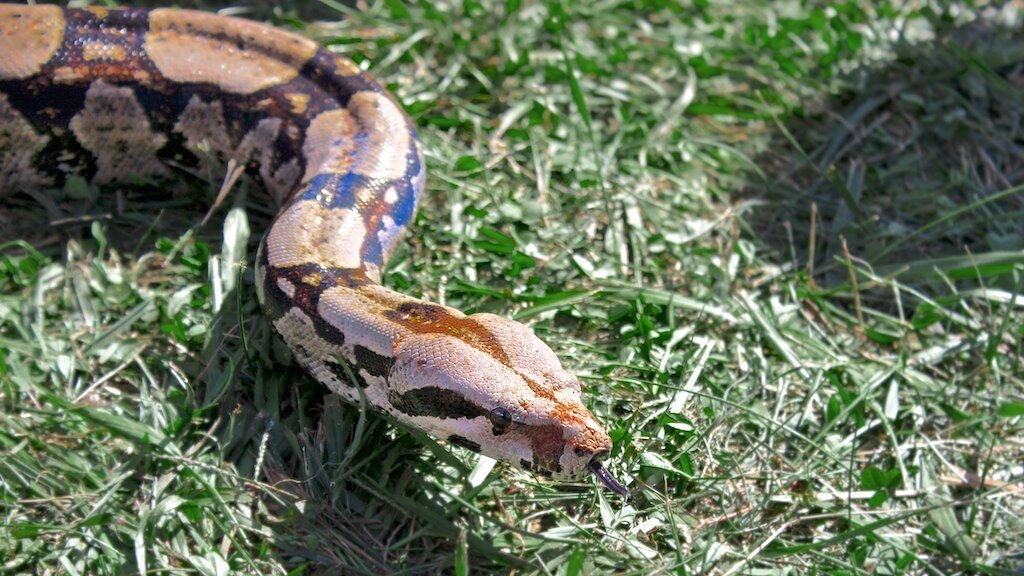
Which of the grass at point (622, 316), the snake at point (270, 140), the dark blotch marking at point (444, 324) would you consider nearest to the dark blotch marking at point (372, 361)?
the snake at point (270, 140)

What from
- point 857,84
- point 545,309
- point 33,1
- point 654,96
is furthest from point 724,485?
point 33,1

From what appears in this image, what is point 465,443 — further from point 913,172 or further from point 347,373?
point 913,172

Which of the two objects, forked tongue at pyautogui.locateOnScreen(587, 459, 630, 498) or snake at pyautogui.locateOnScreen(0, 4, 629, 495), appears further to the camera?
snake at pyautogui.locateOnScreen(0, 4, 629, 495)

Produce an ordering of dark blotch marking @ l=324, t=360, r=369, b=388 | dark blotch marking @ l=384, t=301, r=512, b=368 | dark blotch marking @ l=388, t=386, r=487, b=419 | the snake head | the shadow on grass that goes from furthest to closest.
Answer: the shadow on grass < dark blotch marking @ l=324, t=360, r=369, b=388 < dark blotch marking @ l=384, t=301, r=512, b=368 < dark blotch marking @ l=388, t=386, r=487, b=419 < the snake head

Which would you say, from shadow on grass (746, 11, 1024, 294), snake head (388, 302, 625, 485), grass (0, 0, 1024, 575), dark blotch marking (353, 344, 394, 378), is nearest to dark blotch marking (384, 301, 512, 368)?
snake head (388, 302, 625, 485)

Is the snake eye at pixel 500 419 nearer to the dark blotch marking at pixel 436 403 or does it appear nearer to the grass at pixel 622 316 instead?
the dark blotch marking at pixel 436 403

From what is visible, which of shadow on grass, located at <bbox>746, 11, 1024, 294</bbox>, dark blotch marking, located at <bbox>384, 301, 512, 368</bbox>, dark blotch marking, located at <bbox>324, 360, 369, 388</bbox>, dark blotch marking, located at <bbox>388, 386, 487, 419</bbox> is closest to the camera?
dark blotch marking, located at <bbox>388, 386, 487, 419</bbox>

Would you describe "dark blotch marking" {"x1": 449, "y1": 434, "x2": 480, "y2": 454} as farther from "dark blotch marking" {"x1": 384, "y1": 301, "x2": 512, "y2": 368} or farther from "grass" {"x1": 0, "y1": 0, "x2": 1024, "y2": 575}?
"dark blotch marking" {"x1": 384, "y1": 301, "x2": 512, "y2": 368}

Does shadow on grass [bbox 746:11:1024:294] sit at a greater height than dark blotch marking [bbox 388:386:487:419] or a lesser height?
greater
